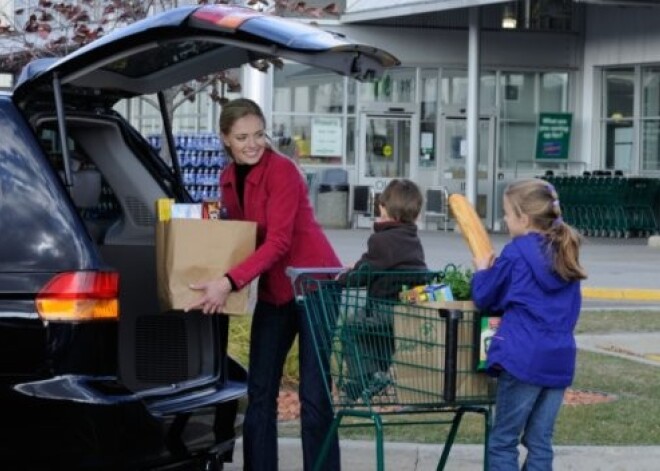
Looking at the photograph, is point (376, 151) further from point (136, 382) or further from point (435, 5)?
Answer: point (136, 382)

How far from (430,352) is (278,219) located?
1.01 meters

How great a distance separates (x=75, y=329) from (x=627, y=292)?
12947 millimetres

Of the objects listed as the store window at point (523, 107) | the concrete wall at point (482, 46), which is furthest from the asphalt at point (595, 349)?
the concrete wall at point (482, 46)

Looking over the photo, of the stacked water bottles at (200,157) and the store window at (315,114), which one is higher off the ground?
the store window at (315,114)

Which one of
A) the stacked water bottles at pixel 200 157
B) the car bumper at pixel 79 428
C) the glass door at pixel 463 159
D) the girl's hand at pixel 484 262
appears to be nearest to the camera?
the car bumper at pixel 79 428

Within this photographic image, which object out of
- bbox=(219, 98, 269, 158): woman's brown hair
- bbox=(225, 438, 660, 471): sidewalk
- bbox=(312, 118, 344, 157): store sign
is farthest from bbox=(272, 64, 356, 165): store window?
bbox=(219, 98, 269, 158): woman's brown hair

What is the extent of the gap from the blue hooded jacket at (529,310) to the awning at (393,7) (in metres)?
21.9

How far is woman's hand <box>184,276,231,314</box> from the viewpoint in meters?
5.62

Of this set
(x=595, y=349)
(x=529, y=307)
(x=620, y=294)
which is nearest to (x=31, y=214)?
(x=529, y=307)

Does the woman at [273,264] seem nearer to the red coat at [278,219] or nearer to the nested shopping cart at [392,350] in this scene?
the red coat at [278,219]

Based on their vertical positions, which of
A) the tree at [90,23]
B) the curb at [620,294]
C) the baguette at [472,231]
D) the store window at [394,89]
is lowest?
the curb at [620,294]

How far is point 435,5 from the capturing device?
28.4m

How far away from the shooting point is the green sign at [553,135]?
3209 cm

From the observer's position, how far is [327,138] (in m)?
31.7
